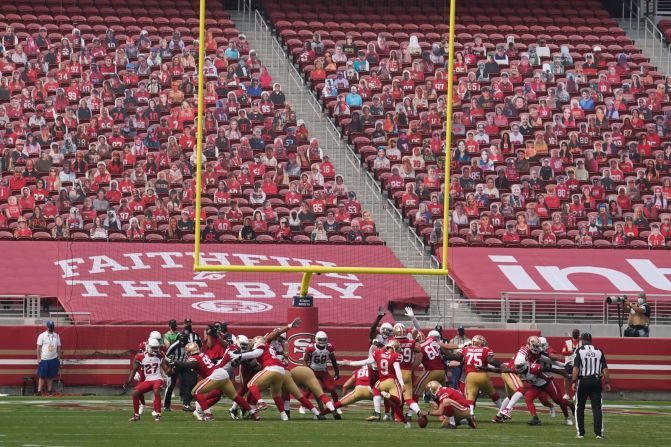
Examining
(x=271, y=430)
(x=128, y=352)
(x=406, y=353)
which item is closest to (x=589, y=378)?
(x=406, y=353)

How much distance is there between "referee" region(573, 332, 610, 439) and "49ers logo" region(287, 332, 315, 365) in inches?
187

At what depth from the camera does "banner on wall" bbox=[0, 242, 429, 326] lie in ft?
82.6

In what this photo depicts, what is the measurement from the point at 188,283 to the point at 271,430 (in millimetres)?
7779

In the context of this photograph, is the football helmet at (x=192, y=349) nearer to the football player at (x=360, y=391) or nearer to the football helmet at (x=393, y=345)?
the football player at (x=360, y=391)

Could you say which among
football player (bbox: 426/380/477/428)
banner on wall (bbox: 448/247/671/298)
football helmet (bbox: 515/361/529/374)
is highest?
banner on wall (bbox: 448/247/671/298)

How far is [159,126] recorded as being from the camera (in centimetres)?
2911

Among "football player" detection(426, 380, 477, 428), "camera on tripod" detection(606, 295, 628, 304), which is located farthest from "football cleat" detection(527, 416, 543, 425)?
"camera on tripod" detection(606, 295, 628, 304)

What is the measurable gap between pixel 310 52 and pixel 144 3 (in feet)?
11.9

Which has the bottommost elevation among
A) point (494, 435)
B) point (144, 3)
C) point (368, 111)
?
point (494, 435)

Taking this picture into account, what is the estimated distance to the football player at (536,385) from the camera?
65.3 ft

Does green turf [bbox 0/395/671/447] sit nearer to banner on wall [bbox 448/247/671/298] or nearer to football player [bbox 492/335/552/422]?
football player [bbox 492/335/552/422]

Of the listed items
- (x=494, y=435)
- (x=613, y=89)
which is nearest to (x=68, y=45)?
(x=613, y=89)

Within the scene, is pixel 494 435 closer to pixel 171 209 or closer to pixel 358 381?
pixel 358 381

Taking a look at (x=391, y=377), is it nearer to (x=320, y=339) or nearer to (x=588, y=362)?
(x=320, y=339)
